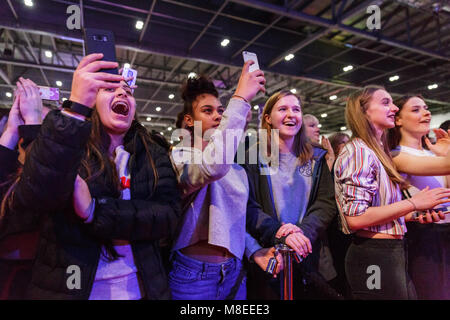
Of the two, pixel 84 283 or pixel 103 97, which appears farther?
pixel 103 97

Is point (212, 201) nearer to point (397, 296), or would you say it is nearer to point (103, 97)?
point (103, 97)

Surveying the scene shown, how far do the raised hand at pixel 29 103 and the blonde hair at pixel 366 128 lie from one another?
1.71 metres

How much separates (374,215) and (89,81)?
4.77 ft

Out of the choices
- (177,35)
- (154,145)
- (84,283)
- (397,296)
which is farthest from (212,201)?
(177,35)

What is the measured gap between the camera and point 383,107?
1767mm

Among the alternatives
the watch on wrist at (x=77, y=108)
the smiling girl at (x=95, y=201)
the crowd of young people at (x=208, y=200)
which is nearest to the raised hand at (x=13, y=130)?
the crowd of young people at (x=208, y=200)

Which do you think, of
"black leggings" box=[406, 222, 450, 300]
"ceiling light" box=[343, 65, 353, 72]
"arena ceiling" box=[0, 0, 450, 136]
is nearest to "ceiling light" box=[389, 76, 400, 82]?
"arena ceiling" box=[0, 0, 450, 136]

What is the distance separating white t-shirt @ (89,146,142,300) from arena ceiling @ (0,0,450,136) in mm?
4953

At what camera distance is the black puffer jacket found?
30.5 inches

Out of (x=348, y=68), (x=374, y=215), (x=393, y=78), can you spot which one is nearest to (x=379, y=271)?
(x=374, y=215)

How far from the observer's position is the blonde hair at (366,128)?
5.31 feet

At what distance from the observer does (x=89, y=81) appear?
794 millimetres

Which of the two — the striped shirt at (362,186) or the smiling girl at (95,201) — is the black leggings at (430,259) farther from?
the smiling girl at (95,201)

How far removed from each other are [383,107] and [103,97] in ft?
5.42
